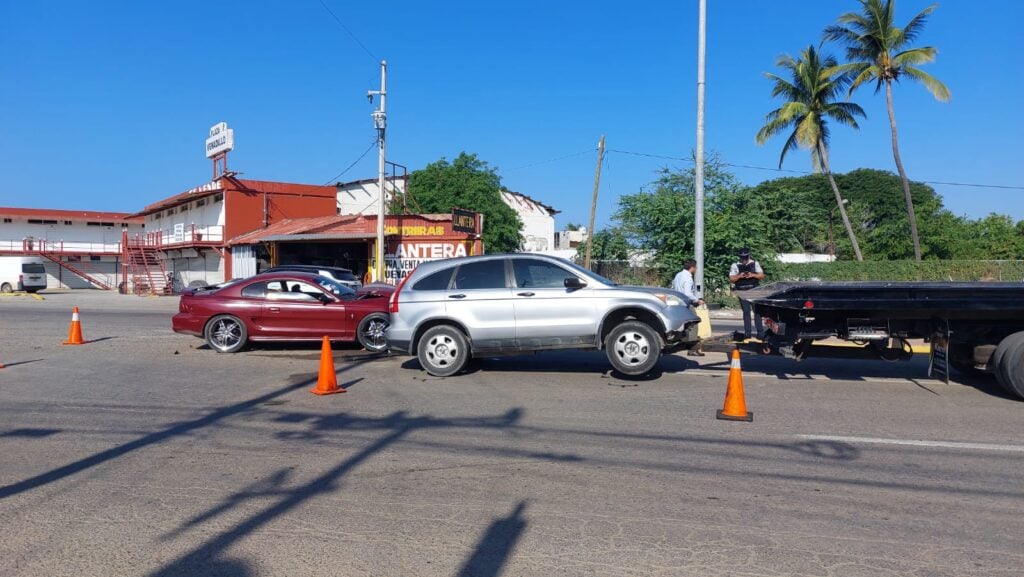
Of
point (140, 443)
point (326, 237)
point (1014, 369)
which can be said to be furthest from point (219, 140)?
point (1014, 369)

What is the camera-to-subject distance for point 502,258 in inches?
414

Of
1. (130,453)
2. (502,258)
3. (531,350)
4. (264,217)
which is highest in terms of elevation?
(264,217)

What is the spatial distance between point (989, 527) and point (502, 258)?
6963 mm

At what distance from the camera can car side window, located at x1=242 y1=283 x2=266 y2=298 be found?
43.4 ft

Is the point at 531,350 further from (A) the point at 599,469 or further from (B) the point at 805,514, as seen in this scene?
(B) the point at 805,514

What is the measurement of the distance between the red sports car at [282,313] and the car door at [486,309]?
2975mm

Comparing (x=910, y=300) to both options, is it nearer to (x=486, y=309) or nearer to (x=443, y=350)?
(x=486, y=309)

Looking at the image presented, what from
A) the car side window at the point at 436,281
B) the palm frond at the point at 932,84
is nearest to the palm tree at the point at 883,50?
the palm frond at the point at 932,84

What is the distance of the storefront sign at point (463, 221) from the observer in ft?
103

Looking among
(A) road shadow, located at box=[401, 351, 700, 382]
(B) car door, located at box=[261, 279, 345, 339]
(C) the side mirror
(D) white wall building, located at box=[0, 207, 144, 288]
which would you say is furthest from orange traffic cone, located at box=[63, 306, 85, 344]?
(D) white wall building, located at box=[0, 207, 144, 288]

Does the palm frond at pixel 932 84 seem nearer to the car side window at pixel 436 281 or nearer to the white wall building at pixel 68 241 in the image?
the car side window at pixel 436 281

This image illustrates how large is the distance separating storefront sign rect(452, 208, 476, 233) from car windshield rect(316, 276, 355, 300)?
17603 mm

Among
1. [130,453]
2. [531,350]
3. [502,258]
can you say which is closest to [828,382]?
[531,350]

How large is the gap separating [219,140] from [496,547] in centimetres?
4549
